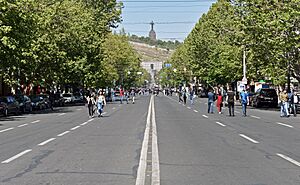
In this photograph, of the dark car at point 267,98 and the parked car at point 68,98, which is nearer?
the dark car at point 267,98

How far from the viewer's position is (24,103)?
158ft

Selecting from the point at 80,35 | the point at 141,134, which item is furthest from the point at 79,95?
the point at 141,134

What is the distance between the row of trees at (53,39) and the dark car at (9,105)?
2.26 m

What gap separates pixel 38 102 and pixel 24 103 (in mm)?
5221

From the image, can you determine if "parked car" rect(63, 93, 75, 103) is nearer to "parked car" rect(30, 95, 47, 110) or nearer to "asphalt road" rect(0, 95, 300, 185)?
"parked car" rect(30, 95, 47, 110)

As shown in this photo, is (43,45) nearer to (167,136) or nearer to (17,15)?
(17,15)

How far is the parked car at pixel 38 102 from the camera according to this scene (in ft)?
173

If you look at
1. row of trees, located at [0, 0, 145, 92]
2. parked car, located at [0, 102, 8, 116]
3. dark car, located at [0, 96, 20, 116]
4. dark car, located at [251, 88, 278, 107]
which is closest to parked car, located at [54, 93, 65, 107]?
row of trees, located at [0, 0, 145, 92]

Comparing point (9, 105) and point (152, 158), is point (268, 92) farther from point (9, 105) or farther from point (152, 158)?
point (152, 158)

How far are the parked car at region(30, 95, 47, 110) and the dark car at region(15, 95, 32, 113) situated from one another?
7.10 feet

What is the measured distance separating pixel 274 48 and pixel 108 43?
65825 millimetres

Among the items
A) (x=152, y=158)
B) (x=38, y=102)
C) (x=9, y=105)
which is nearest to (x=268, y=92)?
(x=38, y=102)

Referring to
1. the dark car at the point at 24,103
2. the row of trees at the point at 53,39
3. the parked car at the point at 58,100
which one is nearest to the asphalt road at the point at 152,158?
the row of trees at the point at 53,39

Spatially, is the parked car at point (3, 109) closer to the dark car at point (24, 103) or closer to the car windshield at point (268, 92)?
the dark car at point (24, 103)
